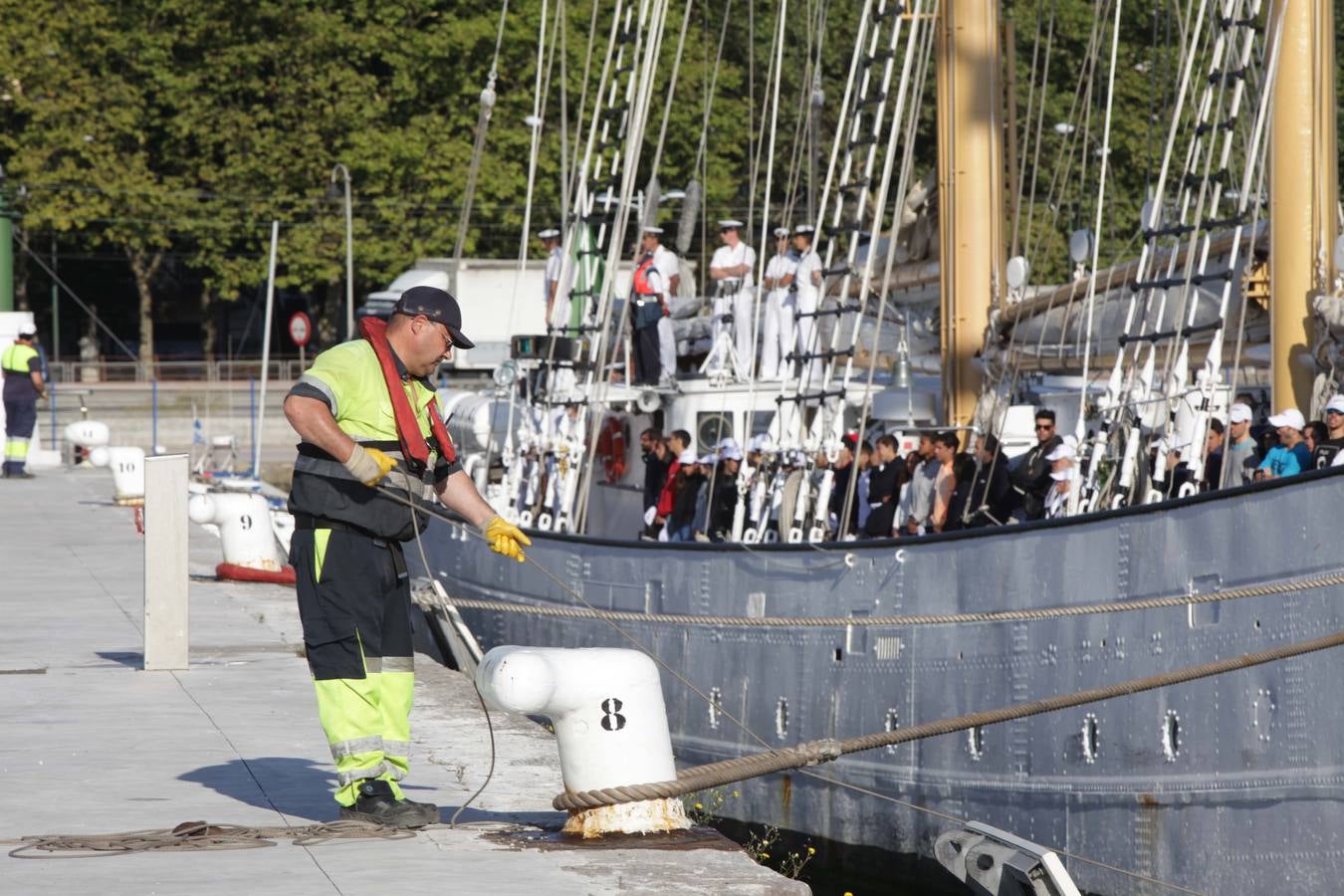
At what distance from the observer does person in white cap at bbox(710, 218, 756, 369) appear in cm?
1789

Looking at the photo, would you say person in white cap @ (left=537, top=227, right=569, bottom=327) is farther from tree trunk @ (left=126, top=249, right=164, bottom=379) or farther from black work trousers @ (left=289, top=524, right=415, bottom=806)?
tree trunk @ (left=126, top=249, right=164, bottom=379)

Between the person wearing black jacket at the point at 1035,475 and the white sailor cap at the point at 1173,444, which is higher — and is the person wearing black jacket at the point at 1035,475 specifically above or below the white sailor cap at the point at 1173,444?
below

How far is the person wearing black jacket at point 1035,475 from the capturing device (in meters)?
12.7

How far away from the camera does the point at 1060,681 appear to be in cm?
1088

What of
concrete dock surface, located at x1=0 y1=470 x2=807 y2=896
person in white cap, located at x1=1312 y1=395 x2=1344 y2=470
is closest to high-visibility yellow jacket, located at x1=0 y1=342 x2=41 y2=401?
concrete dock surface, located at x1=0 y1=470 x2=807 y2=896

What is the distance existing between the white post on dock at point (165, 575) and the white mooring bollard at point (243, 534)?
4.63 metres

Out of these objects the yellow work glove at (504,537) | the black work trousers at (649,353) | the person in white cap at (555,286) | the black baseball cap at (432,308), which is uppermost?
the person in white cap at (555,286)

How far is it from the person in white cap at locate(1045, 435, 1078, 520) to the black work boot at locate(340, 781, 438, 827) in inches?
261

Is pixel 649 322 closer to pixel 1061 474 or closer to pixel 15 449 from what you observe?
pixel 1061 474

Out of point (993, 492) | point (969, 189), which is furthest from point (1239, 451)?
point (969, 189)

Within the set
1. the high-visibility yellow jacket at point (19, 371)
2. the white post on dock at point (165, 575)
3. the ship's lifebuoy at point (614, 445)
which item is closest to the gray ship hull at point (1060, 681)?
the white post on dock at point (165, 575)

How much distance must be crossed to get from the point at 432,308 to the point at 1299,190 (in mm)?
7457

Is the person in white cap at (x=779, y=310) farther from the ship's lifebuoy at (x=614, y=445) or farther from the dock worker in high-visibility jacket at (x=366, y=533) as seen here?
the dock worker in high-visibility jacket at (x=366, y=533)

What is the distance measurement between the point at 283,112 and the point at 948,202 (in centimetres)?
4059
